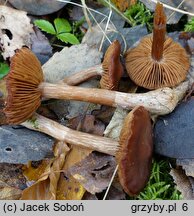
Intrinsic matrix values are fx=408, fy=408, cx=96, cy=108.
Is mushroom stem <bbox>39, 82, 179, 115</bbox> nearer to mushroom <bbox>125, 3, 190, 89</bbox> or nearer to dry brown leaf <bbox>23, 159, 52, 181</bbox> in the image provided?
mushroom <bbox>125, 3, 190, 89</bbox>

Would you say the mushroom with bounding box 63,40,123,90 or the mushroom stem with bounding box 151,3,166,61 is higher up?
the mushroom stem with bounding box 151,3,166,61

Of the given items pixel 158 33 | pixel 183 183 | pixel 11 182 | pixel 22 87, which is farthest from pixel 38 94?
pixel 183 183

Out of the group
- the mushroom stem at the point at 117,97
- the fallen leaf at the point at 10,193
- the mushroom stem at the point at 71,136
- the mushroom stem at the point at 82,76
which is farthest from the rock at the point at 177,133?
the fallen leaf at the point at 10,193

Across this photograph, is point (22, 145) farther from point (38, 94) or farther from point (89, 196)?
A: point (89, 196)

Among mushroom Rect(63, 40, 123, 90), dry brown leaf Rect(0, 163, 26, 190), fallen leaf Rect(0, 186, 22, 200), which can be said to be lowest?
fallen leaf Rect(0, 186, 22, 200)

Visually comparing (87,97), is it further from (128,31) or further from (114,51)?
(128,31)

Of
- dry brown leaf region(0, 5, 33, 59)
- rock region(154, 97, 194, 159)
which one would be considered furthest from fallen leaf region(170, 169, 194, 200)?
dry brown leaf region(0, 5, 33, 59)

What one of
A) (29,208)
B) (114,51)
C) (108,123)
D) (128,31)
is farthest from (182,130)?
(29,208)
